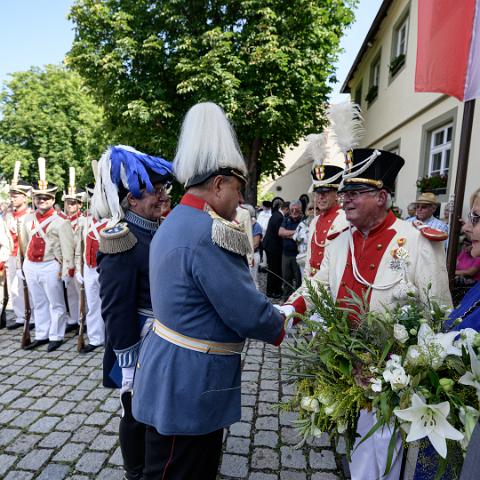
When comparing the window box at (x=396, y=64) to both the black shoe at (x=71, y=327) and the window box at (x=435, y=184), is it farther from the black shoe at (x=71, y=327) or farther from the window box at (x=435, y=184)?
the black shoe at (x=71, y=327)

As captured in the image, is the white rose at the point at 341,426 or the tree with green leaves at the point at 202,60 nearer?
the white rose at the point at 341,426

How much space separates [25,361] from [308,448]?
3.69 m

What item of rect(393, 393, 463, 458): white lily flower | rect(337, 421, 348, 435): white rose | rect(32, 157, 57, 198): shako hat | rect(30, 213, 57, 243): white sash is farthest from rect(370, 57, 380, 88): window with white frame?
rect(393, 393, 463, 458): white lily flower

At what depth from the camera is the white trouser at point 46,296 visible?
16.7ft

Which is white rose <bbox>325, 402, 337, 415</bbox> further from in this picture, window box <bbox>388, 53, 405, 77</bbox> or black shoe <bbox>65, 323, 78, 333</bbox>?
window box <bbox>388, 53, 405, 77</bbox>

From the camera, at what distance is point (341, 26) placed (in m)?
13.3

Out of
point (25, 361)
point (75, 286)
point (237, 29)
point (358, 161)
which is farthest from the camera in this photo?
point (237, 29)

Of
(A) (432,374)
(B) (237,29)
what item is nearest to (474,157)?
(A) (432,374)

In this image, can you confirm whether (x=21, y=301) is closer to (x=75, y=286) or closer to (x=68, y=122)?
(x=75, y=286)

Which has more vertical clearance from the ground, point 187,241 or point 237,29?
point 237,29

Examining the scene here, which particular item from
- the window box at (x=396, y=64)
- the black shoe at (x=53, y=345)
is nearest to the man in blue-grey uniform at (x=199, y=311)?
the black shoe at (x=53, y=345)

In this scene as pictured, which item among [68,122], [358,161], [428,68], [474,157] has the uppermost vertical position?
[68,122]

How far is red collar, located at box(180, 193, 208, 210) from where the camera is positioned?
5.72ft

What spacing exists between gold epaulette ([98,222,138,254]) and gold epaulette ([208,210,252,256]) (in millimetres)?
764
